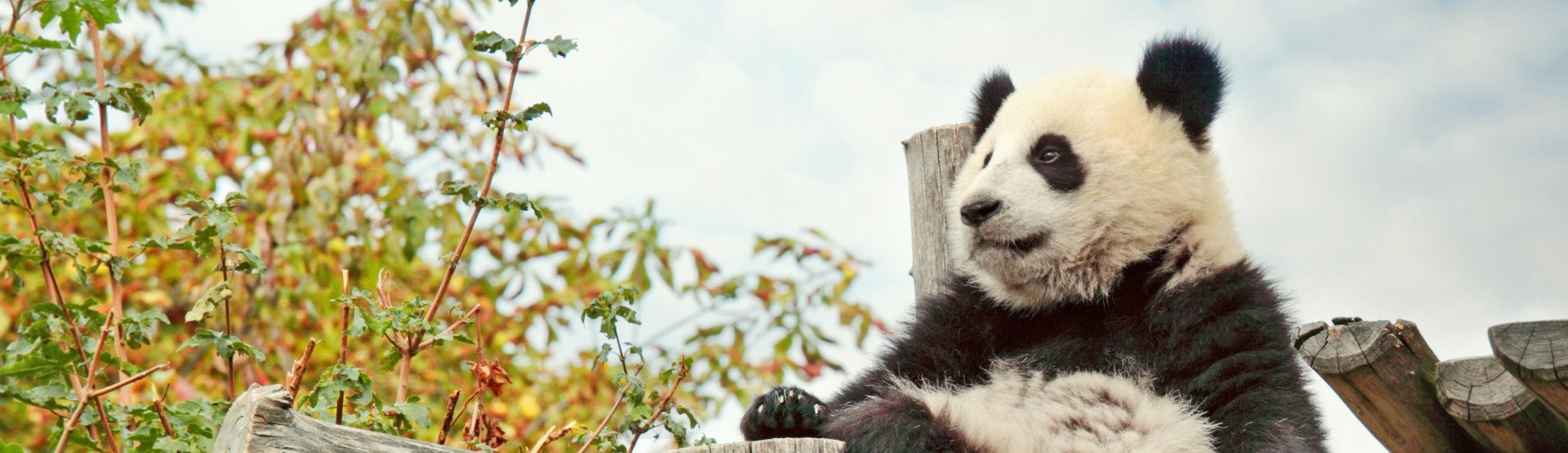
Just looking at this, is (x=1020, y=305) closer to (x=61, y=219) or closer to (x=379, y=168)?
(x=379, y=168)

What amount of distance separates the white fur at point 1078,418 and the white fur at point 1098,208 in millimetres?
284

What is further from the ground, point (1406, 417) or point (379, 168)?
point (379, 168)

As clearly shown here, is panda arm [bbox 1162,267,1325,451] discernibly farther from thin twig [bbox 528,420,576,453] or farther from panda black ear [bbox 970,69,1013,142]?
thin twig [bbox 528,420,576,453]

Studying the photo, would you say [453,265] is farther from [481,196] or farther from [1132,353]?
[1132,353]

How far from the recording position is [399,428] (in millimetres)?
2412

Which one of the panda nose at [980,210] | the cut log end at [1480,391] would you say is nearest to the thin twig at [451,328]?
the panda nose at [980,210]

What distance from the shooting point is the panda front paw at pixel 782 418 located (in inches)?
97.3

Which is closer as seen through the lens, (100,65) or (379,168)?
(100,65)

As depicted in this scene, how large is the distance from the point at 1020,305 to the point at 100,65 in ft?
6.96

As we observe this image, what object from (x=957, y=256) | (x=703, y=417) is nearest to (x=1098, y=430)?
(x=957, y=256)

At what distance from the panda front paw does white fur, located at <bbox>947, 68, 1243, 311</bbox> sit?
65cm

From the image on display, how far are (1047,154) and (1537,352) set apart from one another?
1.36m

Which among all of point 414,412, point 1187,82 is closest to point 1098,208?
point 1187,82

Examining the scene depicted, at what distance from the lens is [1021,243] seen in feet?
9.43
